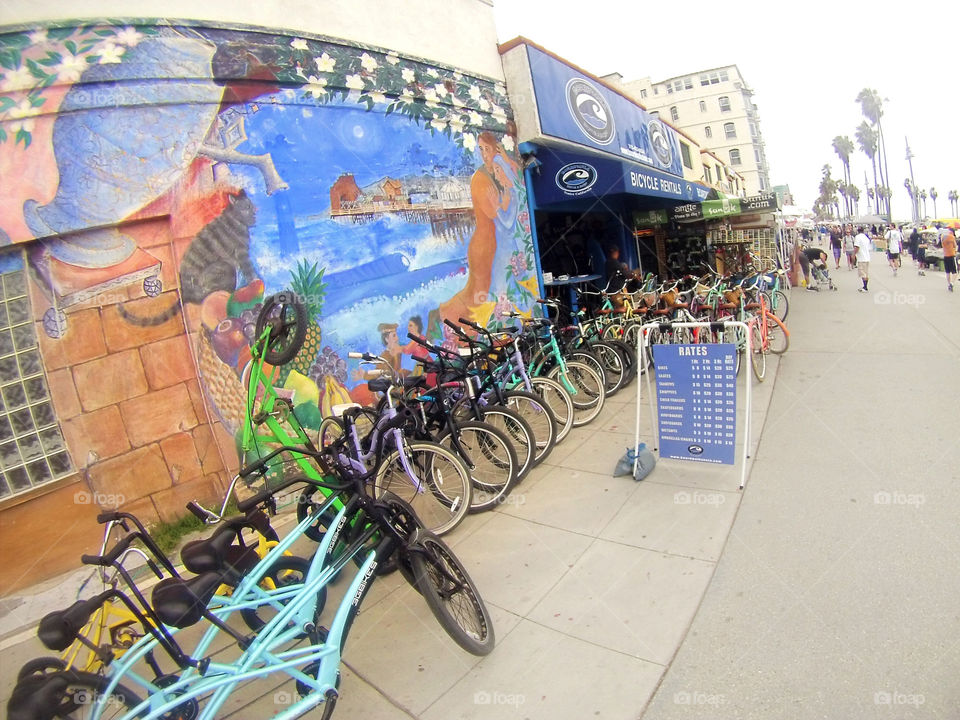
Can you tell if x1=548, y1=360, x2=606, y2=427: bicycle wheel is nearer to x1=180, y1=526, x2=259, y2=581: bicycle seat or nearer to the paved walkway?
the paved walkway

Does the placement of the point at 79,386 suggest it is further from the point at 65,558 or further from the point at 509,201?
the point at 509,201

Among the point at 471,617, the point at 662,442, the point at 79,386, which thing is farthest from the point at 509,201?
the point at 471,617

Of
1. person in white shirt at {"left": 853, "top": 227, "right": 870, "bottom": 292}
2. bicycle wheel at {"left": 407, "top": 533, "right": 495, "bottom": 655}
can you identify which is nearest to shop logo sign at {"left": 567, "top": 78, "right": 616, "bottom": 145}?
bicycle wheel at {"left": 407, "top": 533, "right": 495, "bottom": 655}

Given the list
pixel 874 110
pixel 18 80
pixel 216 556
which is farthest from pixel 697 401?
pixel 874 110

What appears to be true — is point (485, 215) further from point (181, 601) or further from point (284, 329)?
point (181, 601)

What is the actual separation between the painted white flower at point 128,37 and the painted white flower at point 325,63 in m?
1.63

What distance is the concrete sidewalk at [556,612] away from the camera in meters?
2.43

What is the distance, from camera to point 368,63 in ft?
19.4

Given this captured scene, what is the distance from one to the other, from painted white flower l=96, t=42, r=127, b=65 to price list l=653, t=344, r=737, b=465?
509 centimetres

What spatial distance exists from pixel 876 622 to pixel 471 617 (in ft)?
6.53

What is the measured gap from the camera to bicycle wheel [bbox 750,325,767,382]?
6590 millimetres

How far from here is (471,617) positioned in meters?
2.74

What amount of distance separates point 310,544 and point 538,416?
226cm

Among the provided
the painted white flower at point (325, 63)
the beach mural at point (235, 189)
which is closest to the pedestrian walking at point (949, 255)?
the beach mural at point (235, 189)
